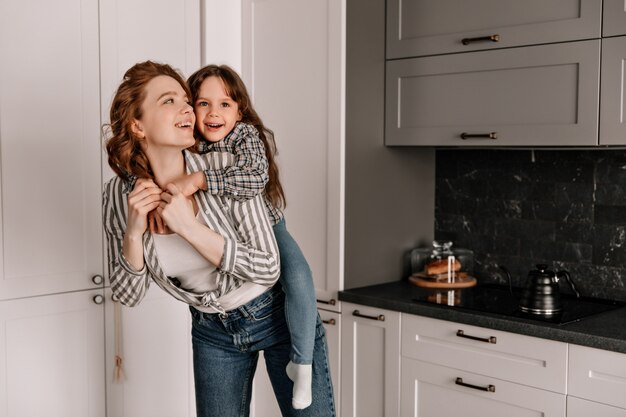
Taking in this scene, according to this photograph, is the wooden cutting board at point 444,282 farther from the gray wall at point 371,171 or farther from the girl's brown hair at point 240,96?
the girl's brown hair at point 240,96

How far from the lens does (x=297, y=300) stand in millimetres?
2088

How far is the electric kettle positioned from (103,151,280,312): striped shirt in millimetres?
1056

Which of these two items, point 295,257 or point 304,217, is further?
point 304,217

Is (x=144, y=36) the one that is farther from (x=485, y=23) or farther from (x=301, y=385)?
(x=301, y=385)

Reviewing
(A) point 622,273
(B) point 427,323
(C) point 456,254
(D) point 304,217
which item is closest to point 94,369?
(D) point 304,217

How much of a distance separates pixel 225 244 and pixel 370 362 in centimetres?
132

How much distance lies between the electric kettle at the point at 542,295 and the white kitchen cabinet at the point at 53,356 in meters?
1.56

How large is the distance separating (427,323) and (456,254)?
0.55 meters

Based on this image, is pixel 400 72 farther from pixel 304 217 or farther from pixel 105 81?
pixel 105 81

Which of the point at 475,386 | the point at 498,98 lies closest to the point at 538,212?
the point at 498,98

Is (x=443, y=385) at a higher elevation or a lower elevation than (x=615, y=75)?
lower

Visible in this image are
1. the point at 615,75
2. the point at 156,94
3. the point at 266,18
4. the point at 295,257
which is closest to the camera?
the point at 156,94

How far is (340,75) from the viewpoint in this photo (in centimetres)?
304

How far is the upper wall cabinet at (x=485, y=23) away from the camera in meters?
2.60
